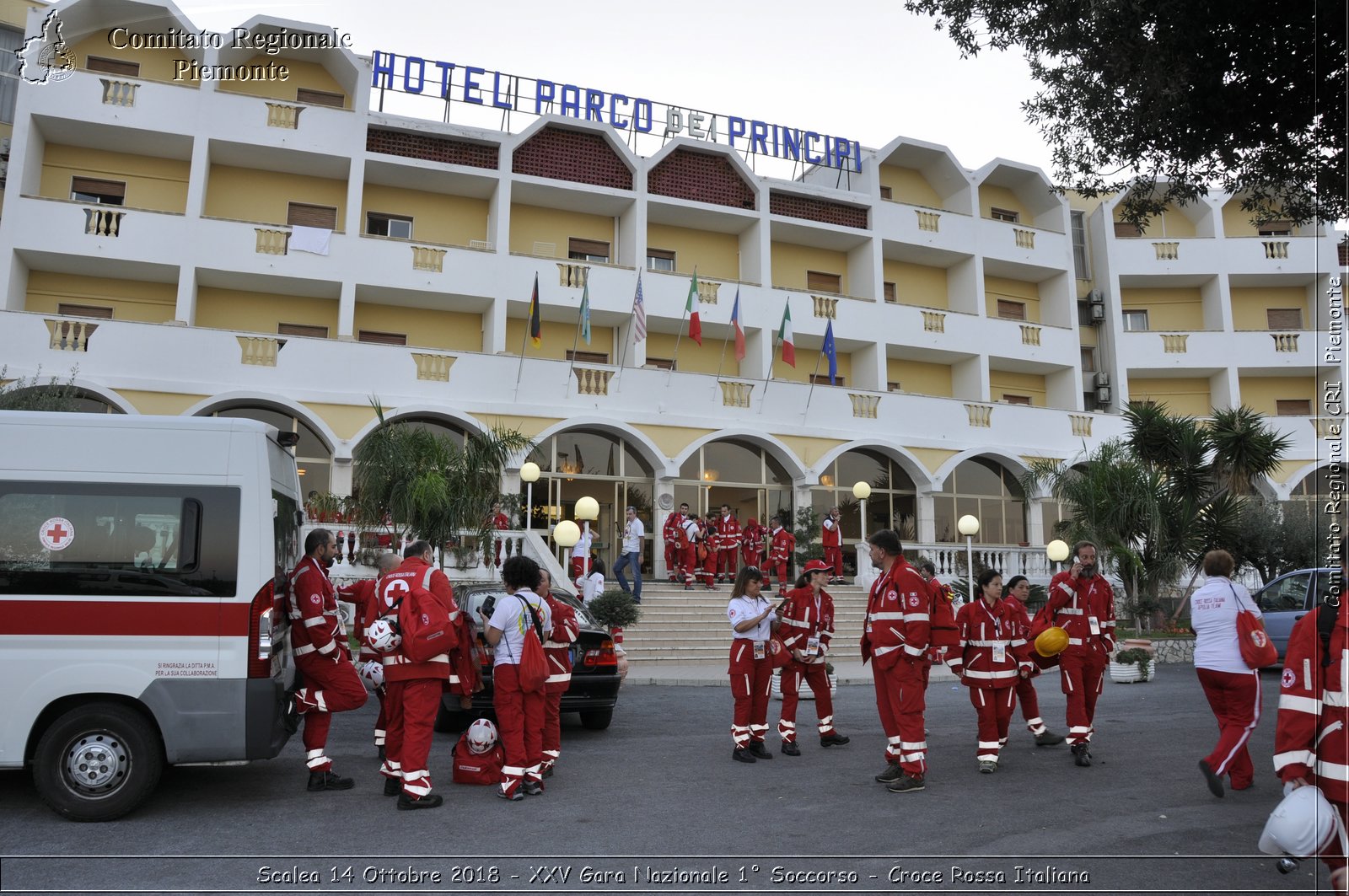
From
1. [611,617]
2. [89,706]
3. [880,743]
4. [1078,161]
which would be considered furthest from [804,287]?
[89,706]

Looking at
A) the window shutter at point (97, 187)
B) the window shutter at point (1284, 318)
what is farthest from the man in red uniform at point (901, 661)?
the window shutter at point (1284, 318)

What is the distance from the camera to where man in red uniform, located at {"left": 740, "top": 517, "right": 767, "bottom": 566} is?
21734 mm

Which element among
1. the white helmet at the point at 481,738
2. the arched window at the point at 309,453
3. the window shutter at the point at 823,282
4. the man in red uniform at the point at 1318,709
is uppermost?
the window shutter at the point at 823,282

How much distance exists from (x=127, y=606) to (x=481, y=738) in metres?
2.66

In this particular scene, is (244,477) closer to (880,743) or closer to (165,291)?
(880,743)

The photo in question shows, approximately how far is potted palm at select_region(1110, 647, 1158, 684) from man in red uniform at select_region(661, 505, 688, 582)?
29.6ft

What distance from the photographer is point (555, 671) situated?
24.5ft

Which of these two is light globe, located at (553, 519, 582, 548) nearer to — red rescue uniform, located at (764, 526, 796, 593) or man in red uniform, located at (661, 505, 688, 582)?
man in red uniform, located at (661, 505, 688, 582)

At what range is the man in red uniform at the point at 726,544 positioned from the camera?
21.5m

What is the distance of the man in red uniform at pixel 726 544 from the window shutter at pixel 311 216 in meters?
11.6

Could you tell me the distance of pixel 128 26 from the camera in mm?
22562

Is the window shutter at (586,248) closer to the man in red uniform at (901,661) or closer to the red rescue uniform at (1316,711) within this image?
the man in red uniform at (901,661)

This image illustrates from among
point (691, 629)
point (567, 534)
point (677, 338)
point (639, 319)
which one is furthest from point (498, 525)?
point (677, 338)

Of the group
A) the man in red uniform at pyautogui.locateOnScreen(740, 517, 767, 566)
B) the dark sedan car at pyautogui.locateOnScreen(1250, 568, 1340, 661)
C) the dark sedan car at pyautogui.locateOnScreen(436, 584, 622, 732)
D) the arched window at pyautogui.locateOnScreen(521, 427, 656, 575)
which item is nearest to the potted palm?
the dark sedan car at pyautogui.locateOnScreen(1250, 568, 1340, 661)
